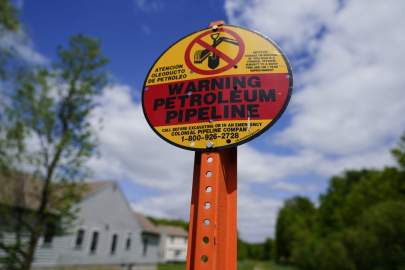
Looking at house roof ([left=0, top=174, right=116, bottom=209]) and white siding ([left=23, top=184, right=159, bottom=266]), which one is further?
white siding ([left=23, top=184, right=159, bottom=266])

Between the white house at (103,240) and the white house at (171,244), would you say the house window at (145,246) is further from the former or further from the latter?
the white house at (171,244)

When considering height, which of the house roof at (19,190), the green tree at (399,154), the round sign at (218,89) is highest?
the green tree at (399,154)

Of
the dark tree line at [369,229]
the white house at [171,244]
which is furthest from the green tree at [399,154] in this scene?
the white house at [171,244]

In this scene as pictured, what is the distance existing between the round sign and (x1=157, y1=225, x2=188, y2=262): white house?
147 ft

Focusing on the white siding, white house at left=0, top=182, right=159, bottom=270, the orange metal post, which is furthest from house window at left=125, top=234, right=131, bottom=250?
the orange metal post

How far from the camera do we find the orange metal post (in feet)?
4.29

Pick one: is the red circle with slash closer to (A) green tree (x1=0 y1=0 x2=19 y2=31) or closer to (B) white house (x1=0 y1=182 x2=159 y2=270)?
(A) green tree (x1=0 y1=0 x2=19 y2=31)

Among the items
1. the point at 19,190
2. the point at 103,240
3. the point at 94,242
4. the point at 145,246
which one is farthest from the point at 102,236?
the point at 19,190

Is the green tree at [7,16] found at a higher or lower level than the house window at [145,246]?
higher

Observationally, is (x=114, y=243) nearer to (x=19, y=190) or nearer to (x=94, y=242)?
(x=94, y=242)

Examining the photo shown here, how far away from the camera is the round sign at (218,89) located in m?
1.55

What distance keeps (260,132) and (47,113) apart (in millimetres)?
10694

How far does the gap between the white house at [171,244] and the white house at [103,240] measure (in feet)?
50.6

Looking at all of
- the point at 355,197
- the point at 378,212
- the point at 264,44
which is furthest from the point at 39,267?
the point at 355,197
